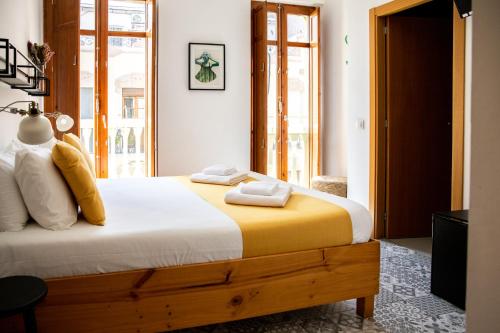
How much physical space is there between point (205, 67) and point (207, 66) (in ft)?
0.09

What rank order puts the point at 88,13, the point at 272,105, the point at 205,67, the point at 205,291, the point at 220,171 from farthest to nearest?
the point at 272,105
the point at 205,67
the point at 88,13
the point at 220,171
the point at 205,291

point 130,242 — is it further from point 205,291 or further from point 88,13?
point 88,13

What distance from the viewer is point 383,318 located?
220cm

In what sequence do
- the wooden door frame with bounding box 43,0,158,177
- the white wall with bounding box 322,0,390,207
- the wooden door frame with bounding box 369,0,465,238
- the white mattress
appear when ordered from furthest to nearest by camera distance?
the wooden door frame with bounding box 43,0,158,177
the white wall with bounding box 322,0,390,207
the wooden door frame with bounding box 369,0,465,238
the white mattress

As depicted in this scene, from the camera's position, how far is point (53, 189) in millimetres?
1743

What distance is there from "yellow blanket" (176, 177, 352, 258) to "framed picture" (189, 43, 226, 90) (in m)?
2.84

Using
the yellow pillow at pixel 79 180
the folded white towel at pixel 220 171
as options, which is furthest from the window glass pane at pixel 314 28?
the yellow pillow at pixel 79 180

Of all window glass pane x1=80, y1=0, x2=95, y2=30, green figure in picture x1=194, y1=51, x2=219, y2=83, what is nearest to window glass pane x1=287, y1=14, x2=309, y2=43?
green figure in picture x1=194, y1=51, x2=219, y2=83

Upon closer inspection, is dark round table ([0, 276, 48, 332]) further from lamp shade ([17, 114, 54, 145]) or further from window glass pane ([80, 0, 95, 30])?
window glass pane ([80, 0, 95, 30])

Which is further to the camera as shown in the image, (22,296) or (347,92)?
(347,92)

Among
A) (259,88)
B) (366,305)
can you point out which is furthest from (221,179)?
(259,88)

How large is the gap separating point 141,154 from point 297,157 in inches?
78.2

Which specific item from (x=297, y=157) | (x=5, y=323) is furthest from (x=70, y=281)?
(x=297, y=157)

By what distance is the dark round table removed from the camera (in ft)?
3.85
